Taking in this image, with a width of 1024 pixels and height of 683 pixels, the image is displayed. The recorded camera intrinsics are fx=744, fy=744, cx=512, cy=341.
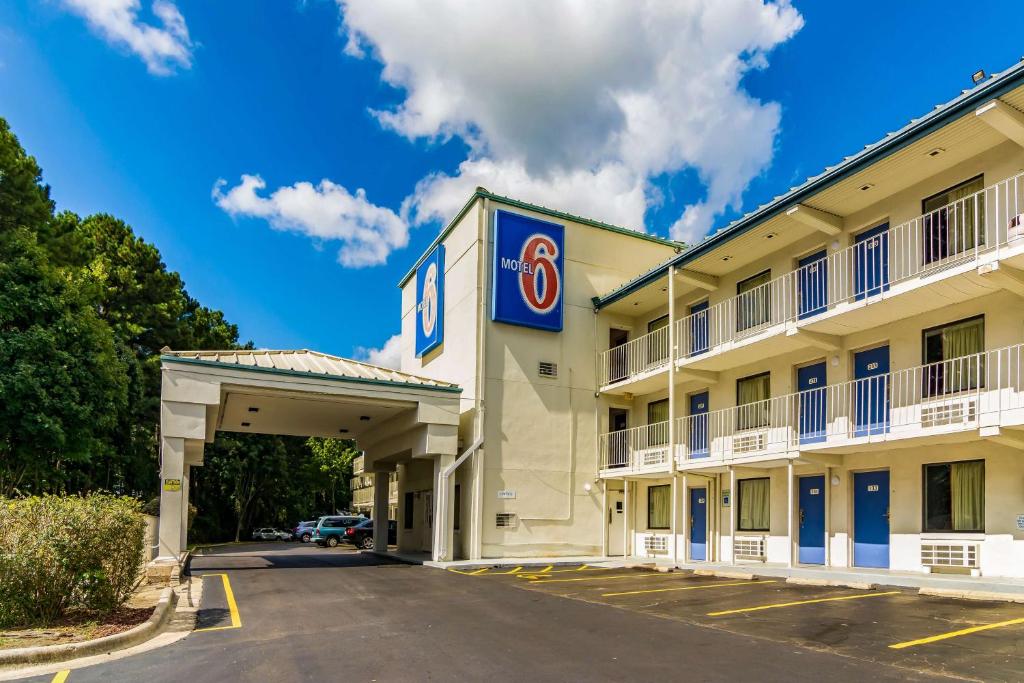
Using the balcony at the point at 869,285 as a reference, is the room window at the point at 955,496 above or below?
below

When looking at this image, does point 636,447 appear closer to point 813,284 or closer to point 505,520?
point 505,520

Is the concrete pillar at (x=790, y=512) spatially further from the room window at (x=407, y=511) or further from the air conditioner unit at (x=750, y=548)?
the room window at (x=407, y=511)

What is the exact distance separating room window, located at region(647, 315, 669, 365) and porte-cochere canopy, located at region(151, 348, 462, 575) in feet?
20.9

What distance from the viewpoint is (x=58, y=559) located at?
918cm

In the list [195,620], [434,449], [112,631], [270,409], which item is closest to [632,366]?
[434,449]

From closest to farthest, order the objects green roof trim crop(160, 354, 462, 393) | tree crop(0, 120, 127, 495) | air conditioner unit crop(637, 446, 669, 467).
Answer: green roof trim crop(160, 354, 462, 393), tree crop(0, 120, 127, 495), air conditioner unit crop(637, 446, 669, 467)

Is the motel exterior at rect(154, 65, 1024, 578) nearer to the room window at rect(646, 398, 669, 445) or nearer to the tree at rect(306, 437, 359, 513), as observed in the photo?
the room window at rect(646, 398, 669, 445)

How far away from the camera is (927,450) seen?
14.7m

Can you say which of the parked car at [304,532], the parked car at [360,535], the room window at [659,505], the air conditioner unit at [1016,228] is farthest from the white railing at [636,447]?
the parked car at [304,532]

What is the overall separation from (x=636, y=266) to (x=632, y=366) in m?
3.81

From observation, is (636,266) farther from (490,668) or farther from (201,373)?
(490,668)

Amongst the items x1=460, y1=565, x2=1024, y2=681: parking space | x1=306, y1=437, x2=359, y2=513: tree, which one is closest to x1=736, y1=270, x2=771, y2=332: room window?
x1=460, y1=565, x2=1024, y2=681: parking space

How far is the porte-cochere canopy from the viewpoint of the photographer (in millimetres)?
17359

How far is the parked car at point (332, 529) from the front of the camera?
119ft
